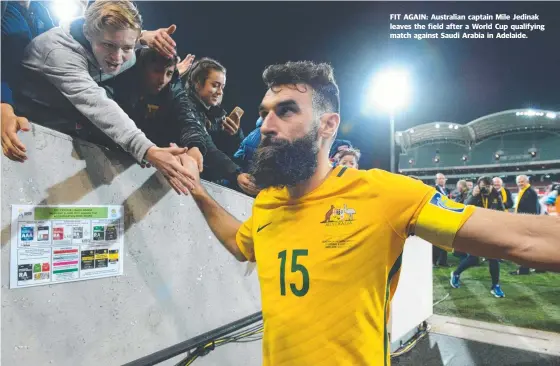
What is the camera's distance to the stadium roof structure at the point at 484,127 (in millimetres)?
24283

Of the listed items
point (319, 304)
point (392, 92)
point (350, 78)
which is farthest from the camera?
point (392, 92)

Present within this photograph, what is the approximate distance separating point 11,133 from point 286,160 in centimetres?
109

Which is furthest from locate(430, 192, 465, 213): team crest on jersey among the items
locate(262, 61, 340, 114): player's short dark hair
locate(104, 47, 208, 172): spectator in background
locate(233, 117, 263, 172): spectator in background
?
locate(233, 117, 263, 172): spectator in background

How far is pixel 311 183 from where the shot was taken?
1437mm

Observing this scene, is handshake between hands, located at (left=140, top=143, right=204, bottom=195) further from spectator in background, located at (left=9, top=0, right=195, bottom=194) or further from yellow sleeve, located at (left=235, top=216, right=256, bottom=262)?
yellow sleeve, located at (left=235, top=216, right=256, bottom=262)

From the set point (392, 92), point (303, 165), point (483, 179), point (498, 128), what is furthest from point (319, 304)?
point (498, 128)

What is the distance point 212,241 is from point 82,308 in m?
0.91

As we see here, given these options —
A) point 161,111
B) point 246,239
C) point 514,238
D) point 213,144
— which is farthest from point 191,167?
point 514,238

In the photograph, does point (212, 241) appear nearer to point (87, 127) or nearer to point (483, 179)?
point (87, 127)

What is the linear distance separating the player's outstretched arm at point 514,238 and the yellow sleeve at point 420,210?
3cm

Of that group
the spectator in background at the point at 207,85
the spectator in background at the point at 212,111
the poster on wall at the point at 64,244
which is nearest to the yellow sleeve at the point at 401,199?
the spectator in background at the point at 212,111

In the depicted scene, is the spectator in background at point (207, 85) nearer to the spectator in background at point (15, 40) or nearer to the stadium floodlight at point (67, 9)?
the stadium floodlight at point (67, 9)

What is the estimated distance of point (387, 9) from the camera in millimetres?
4457

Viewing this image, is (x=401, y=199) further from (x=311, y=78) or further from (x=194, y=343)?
(x=194, y=343)
